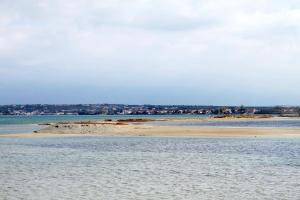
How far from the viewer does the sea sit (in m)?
18.3

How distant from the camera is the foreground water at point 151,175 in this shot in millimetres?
18406

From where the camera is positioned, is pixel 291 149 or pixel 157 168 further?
pixel 291 149

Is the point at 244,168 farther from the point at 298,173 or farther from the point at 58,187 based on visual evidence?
the point at 58,187

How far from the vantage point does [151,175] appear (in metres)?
22.8

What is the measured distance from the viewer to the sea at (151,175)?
60.1 feet

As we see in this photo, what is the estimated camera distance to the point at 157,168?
2539 centimetres

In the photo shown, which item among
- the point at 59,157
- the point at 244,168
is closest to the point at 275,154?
the point at 244,168

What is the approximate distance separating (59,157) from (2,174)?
27.4 feet

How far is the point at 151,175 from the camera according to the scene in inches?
898

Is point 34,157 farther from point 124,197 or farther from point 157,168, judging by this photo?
point 124,197

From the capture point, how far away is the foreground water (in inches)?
725

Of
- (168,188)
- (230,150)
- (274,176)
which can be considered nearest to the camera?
(168,188)

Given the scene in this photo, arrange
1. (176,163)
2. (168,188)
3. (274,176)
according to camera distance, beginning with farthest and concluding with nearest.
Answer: (176,163)
(274,176)
(168,188)

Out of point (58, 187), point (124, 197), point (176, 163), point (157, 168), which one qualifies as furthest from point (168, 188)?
point (176, 163)
